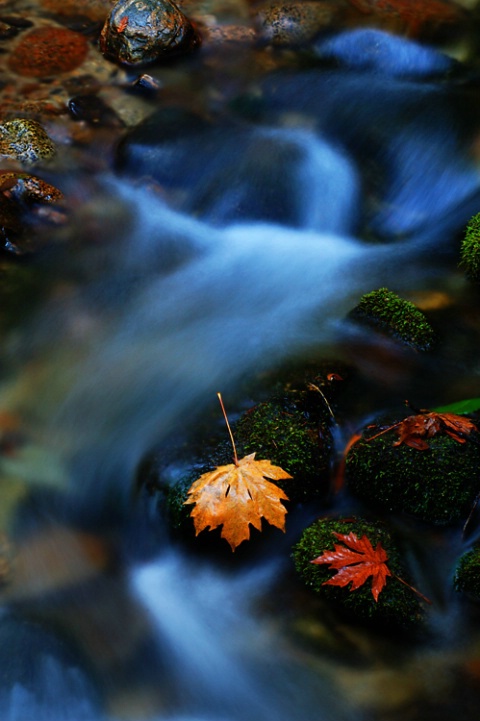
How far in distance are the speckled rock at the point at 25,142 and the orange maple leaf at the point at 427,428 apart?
3.81m

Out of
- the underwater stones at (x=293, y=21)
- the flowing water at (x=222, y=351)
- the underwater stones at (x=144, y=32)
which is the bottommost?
the flowing water at (x=222, y=351)

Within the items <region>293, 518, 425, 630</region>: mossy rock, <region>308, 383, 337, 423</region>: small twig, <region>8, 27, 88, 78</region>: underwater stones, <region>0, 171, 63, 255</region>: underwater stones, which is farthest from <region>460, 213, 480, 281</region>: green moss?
<region>8, 27, 88, 78</region>: underwater stones

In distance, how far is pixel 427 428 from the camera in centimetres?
310

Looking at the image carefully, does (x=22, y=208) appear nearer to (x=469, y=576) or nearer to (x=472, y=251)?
(x=472, y=251)

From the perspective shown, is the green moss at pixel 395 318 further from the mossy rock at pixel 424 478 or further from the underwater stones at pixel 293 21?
the underwater stones at pixel 293 21

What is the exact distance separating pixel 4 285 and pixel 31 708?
2849 millimetres

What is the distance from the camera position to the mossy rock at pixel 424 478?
2.94 m

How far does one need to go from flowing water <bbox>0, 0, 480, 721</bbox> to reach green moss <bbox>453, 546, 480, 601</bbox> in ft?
0.20

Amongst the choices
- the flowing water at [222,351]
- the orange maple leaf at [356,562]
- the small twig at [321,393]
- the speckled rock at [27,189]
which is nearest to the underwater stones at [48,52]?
the flowing water at [222,351]

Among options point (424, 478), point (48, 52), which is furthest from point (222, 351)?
point (48, 52)

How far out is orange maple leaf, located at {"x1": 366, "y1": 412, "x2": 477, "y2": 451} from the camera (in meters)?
3.05

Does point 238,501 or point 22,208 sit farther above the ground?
point 238,501

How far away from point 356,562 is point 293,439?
63 centimetres

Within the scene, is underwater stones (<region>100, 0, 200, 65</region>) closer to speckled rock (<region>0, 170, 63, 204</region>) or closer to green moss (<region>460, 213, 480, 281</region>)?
speckled rock (<region>0, 170, 63, 204</region>)
